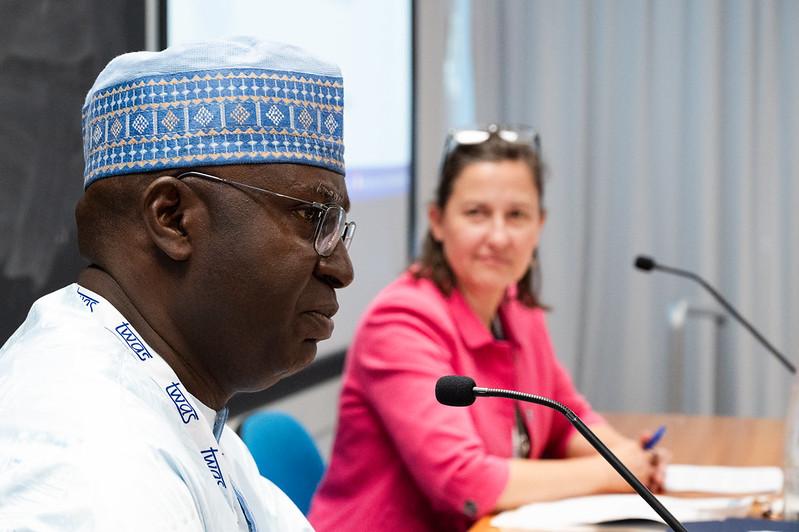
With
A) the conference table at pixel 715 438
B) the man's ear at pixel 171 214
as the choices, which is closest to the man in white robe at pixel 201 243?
the man's ear at pixel 171 214

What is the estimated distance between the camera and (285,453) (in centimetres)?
218

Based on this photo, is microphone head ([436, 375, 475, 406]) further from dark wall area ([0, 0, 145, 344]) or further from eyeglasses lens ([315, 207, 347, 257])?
dark wall area ([0, 0, 145, 344])

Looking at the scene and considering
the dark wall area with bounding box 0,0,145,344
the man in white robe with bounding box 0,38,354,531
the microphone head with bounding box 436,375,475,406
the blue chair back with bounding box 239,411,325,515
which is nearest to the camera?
the man in white robe with bounding box 0,38,354,531

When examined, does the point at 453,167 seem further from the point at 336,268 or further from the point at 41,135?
the point at 336,268

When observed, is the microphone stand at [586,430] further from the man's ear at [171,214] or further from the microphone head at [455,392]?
the man's ear at [171,214]

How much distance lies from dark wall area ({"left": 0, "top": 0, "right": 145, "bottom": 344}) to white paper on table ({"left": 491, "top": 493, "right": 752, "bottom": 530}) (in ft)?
3.13

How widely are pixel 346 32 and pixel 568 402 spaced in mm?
1374

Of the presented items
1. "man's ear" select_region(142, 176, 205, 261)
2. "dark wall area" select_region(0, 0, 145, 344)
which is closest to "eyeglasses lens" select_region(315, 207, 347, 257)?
"man's ear" select_region(142, 176, 205, 261)

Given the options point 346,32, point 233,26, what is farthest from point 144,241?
point 346,32

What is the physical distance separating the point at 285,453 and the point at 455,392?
1009mm

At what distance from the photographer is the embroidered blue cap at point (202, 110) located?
1055 mm

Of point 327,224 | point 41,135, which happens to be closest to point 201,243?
point 327,224

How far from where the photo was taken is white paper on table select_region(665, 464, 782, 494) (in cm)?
219

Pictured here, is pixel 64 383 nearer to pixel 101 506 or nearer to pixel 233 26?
pixel 101 506
